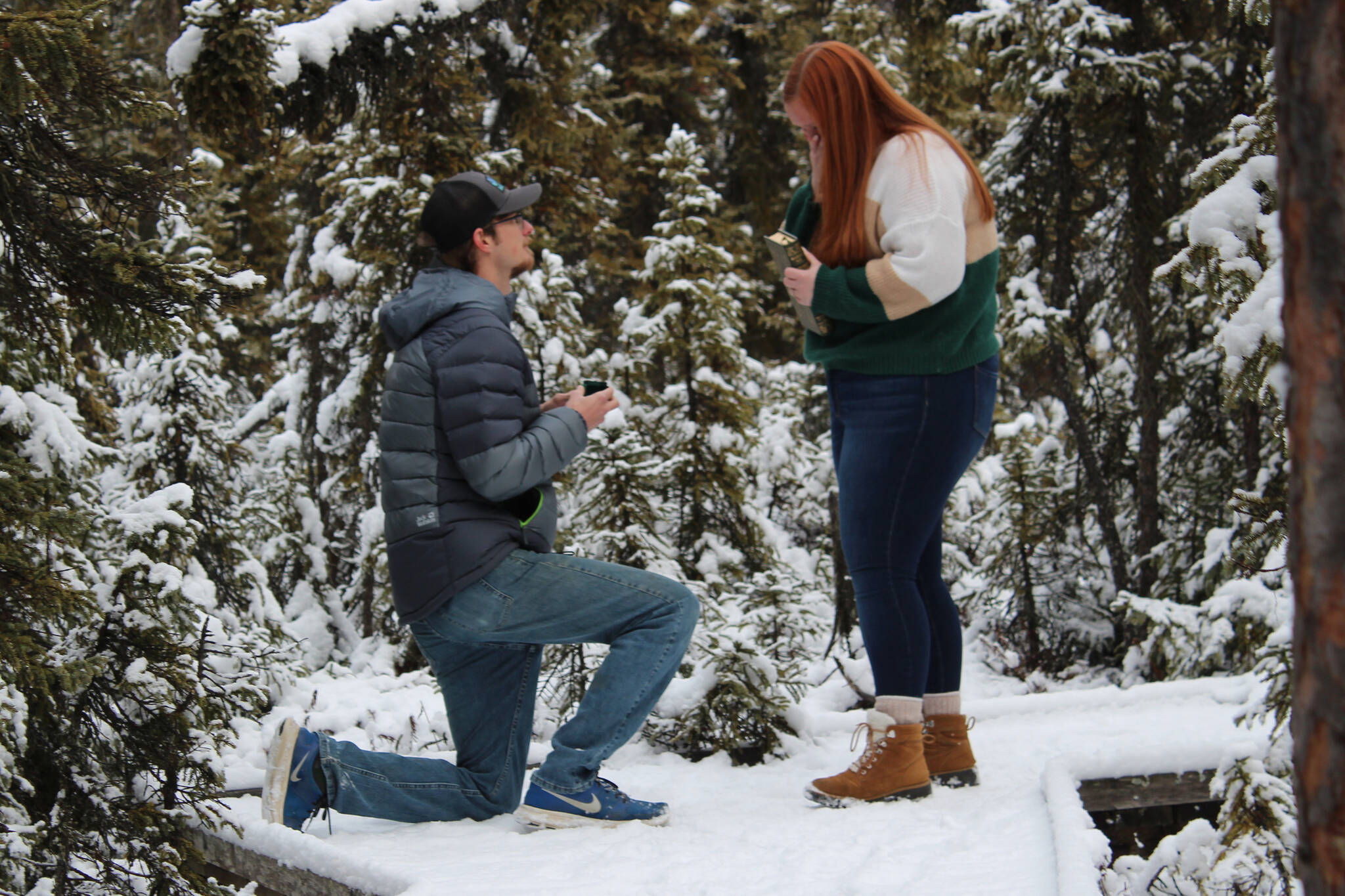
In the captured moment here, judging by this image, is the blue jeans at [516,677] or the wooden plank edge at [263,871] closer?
the wooden plank edge at [263,871]

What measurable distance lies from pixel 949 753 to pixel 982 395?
115 cm

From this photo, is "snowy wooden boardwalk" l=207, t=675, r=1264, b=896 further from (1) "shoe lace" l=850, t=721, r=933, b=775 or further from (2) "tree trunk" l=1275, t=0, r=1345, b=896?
(2) "tree trunk" l=1275, t=0, r=1345, b=896

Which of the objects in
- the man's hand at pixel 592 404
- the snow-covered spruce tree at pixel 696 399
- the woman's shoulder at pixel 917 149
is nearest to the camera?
the woman's shoulder at pixel 917 149

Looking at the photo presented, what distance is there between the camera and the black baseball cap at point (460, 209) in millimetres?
3398

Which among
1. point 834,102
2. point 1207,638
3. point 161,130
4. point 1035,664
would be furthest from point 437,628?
point 161,130

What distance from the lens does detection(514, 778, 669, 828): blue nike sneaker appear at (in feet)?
10.2

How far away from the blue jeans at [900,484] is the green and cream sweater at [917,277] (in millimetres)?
69

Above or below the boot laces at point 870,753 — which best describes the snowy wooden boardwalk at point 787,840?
below

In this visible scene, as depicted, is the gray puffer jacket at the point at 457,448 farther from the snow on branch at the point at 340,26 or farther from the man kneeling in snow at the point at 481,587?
the snow on branch at the point at 340,26

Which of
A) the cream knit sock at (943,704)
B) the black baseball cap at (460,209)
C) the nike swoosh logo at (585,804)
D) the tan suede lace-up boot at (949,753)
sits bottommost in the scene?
the nike swoosh logo at (585,804)

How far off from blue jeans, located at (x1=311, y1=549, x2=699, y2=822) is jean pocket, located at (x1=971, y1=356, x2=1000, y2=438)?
39.5 inches

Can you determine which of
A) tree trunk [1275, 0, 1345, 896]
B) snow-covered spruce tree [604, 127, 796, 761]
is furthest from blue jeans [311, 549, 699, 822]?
tree trunk [1275, 0, 1345, 896]

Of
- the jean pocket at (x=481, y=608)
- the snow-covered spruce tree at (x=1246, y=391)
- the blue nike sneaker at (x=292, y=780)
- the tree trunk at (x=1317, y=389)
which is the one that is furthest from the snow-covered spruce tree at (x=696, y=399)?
the tree trunk at (x=1317, y=389)

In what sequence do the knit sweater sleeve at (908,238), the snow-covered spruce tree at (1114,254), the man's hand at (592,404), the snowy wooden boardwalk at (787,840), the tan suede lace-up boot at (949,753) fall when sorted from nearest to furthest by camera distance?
the snowy wooden boardwalk at (787,840) < the knit sweater sleeve at (908,238) < the man's hand at (592,404) < the tan suede lace-up boot at (949,753) < the snow-covered spruce tree at (1114,254)
